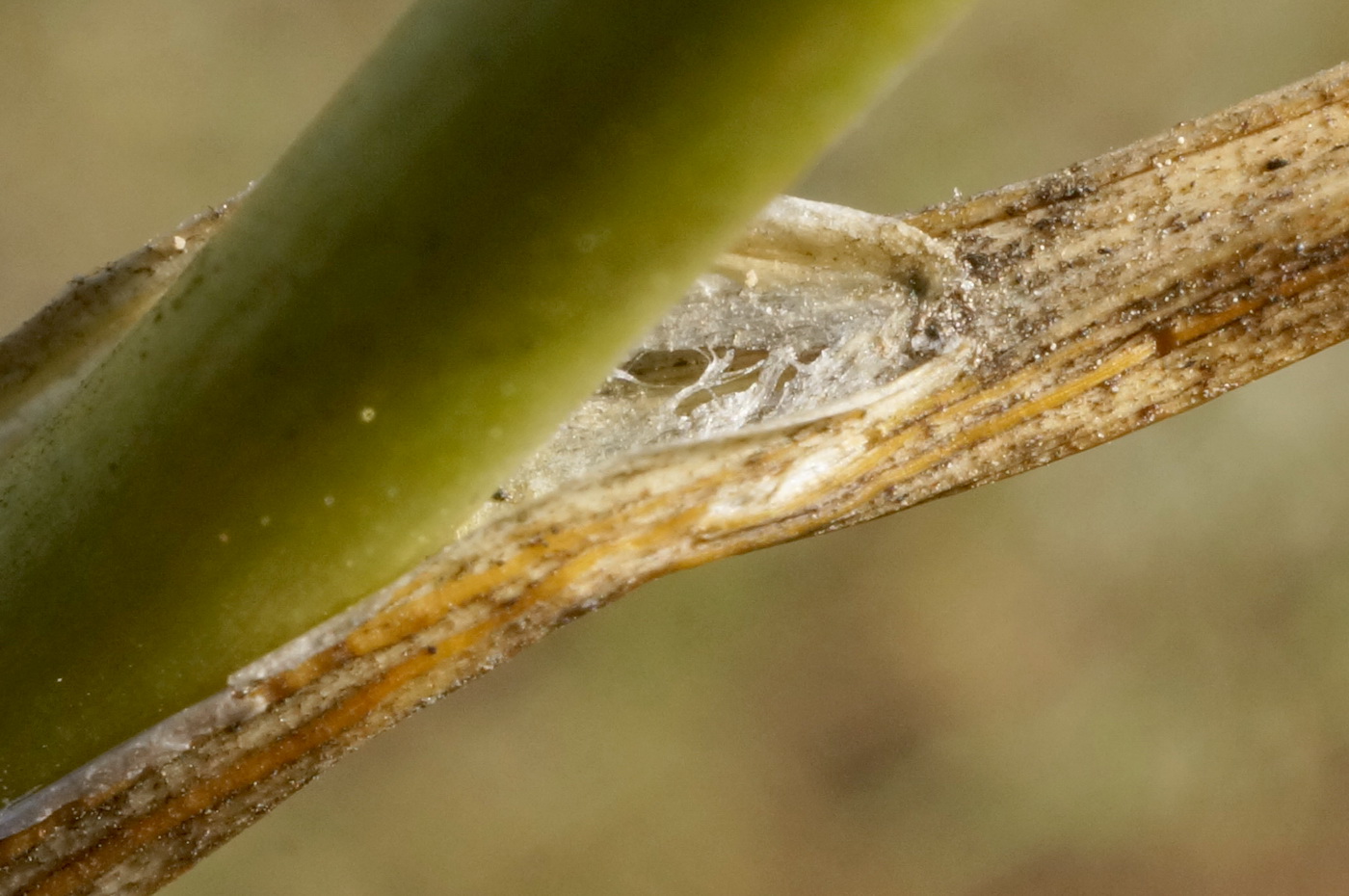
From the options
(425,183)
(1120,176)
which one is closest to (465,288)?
(425,183)

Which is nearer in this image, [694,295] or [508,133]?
[508,133]

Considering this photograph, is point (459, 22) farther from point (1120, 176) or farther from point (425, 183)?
point (1120, 176)

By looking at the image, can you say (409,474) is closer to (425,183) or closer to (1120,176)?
(425,183)

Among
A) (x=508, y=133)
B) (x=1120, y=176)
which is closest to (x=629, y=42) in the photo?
(x=508, y=133)

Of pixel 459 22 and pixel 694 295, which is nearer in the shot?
pixel 459 22

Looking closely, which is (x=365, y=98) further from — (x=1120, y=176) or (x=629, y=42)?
(x=1120, y=176)
